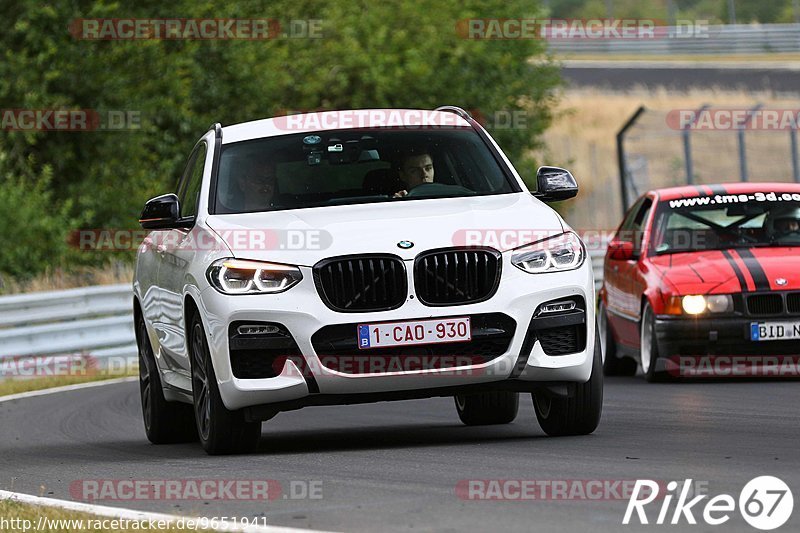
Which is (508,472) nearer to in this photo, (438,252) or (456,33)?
(438,252)

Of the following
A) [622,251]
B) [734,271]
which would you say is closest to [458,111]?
[734,271]

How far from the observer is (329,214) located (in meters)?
9.72

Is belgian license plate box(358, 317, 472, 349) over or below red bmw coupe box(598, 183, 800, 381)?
over

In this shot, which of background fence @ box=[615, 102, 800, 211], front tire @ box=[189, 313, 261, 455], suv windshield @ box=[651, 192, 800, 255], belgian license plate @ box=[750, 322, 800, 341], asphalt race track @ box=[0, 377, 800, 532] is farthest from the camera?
background fence @ box=[615, 102, 800, 211]

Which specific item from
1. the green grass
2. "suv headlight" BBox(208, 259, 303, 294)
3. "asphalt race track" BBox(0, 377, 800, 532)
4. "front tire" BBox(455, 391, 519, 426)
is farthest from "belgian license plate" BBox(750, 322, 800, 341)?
the green grass

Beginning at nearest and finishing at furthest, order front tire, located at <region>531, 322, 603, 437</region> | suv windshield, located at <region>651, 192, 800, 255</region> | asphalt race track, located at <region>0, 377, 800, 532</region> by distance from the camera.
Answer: asphalt race track, located at <region>0, 377, 800, 532</region>, front tire, located at <region>531, 322, 603, 437</region>, suv windshield, located at <region>651, 192, 800, 255</region>

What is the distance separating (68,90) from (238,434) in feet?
67.5

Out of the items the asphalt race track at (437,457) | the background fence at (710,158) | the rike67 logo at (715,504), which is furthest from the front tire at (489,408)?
the background fence at (710,158)

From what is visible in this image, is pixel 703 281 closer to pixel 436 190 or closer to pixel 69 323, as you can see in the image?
pixel 436 190

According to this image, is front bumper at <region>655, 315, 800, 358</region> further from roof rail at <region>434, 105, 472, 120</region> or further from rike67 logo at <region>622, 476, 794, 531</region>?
rike67 logo at <region>622, 476, 794, 531</region>

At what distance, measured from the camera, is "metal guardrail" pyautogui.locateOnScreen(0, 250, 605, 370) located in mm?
19594

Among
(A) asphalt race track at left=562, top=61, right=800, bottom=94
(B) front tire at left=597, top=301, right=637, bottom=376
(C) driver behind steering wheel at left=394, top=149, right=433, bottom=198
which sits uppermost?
(C) driver behind steering wheel at left=394, top=149, right=433, bottom=198

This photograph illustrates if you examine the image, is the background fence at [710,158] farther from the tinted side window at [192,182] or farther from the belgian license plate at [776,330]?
the tinted side window at [192,182]

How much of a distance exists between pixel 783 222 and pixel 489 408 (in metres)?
4.57
